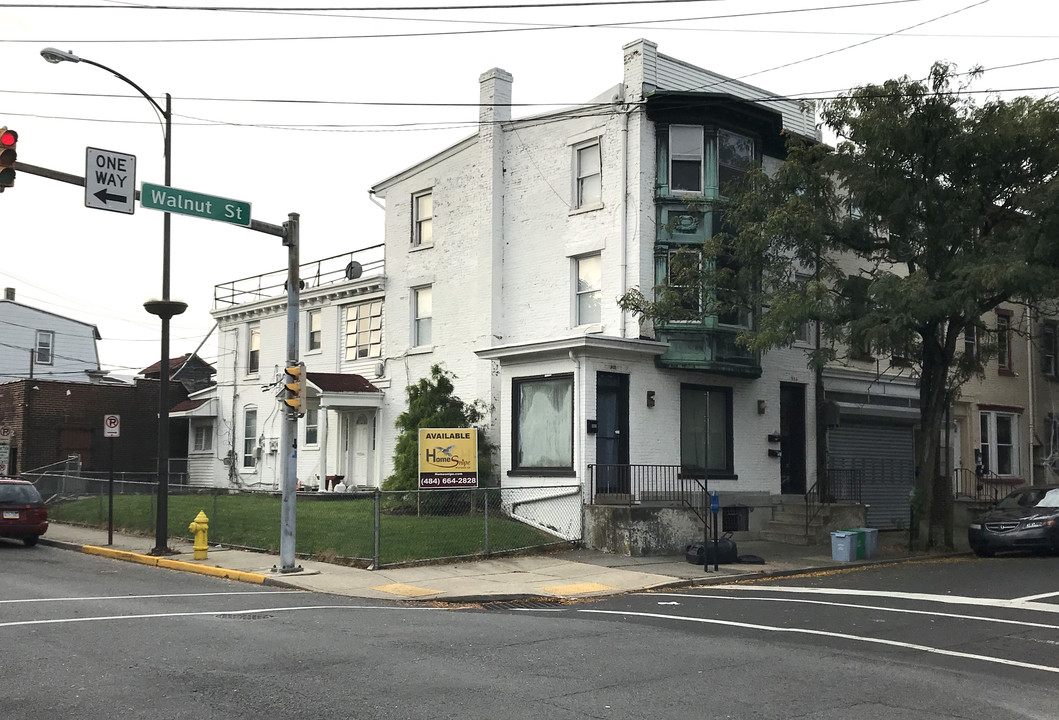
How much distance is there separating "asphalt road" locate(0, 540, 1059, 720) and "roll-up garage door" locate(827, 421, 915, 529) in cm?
1239

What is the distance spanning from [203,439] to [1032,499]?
2944 cm

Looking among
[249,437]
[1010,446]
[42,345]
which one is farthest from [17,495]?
[42,345]

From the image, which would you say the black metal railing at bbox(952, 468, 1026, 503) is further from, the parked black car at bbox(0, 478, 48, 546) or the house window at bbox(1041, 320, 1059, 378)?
the parked black car at bbox(0, 478, 48, 546)

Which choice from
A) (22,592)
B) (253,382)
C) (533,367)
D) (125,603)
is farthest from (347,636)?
(253,382)

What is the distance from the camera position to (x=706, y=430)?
83.1ft

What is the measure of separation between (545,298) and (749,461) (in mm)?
6699

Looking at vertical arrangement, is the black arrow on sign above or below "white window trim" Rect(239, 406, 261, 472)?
above

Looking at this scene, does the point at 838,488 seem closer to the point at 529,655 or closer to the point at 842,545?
the point at 842,545

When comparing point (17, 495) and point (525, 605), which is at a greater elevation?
point (17, 495)

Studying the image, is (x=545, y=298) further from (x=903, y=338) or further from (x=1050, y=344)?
(x=1050, y=344)

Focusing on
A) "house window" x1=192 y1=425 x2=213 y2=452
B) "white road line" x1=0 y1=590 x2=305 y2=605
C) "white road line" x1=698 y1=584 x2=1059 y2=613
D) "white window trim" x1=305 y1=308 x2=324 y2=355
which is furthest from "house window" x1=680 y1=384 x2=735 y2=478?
"house window" x1=192 y1=425 x2=213 y2=452

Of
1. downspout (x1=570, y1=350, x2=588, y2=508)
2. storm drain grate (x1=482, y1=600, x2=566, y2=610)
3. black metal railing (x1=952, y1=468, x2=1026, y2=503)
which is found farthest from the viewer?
black metal railing (x1=952, y1=468, x2=1026, y2=503)

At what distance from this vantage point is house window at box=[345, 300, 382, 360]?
32284 millimetres

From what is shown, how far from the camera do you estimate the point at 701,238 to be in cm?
2442
